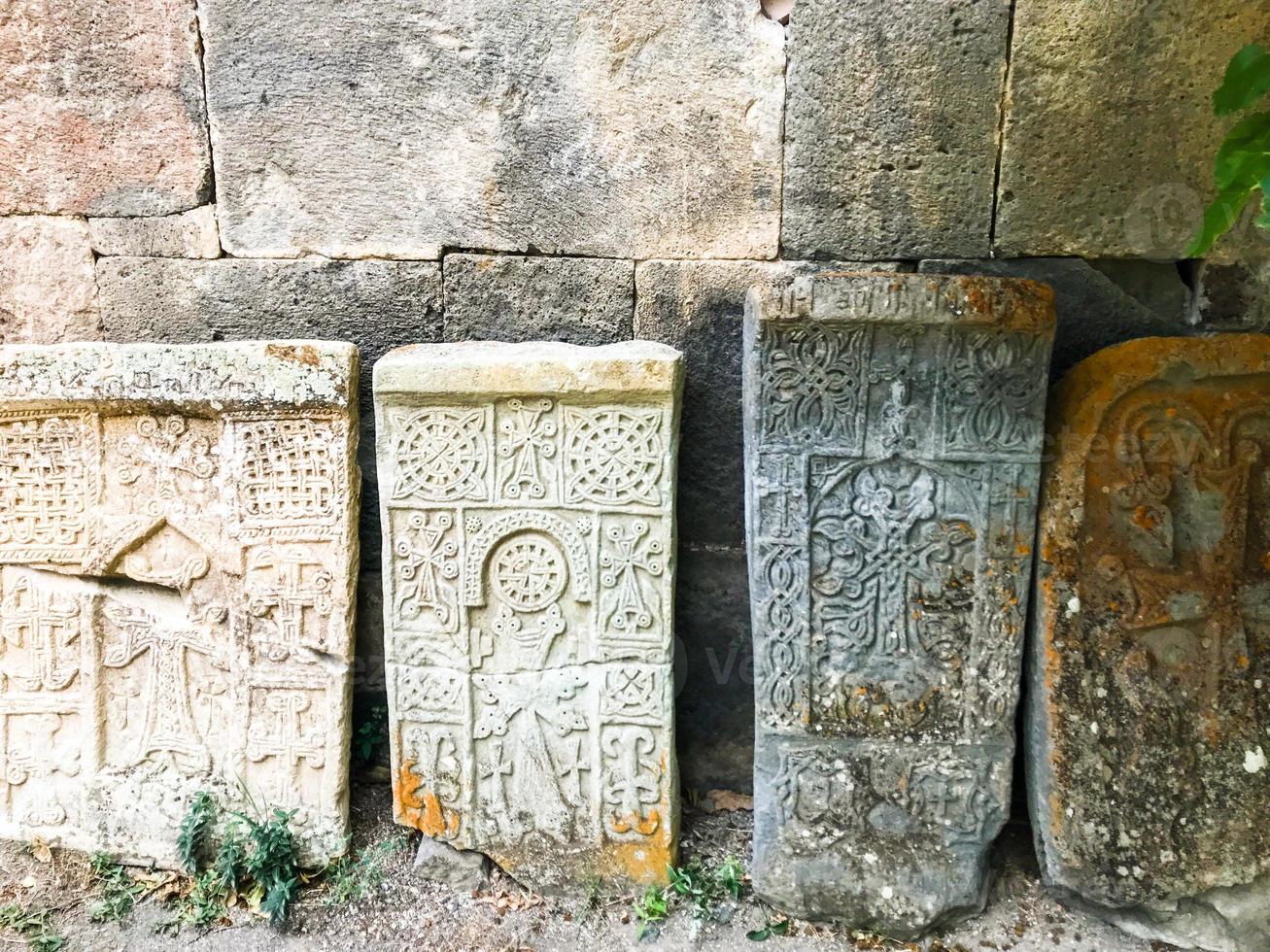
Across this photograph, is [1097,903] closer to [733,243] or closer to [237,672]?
[733,243]

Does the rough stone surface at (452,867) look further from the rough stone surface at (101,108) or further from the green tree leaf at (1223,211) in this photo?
the green tree leaf at (1223,211)

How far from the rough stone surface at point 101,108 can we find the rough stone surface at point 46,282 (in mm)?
62

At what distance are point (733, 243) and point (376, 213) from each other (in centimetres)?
96

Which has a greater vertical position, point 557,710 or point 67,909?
point 557,710

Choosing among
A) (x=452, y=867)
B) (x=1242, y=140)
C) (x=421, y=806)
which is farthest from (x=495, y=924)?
(x=1242, y=140)

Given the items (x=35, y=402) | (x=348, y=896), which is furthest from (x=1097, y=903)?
(x=35, y=402)

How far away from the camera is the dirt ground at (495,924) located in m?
2.15

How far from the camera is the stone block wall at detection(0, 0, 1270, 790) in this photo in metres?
2.22

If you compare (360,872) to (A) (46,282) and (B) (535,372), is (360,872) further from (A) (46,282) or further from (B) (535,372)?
(A) (46,282)

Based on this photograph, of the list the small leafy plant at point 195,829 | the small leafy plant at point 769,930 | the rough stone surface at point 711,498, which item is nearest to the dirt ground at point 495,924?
the small leafy plant at point 769,930

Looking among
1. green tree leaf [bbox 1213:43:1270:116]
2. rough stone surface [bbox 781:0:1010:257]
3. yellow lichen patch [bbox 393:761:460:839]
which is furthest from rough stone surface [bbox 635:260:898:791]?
green tree leaf [bbox 1213:43:1270:116]

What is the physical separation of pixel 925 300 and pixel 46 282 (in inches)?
93.1

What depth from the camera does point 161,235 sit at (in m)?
2.56

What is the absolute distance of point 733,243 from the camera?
239 centimetres
